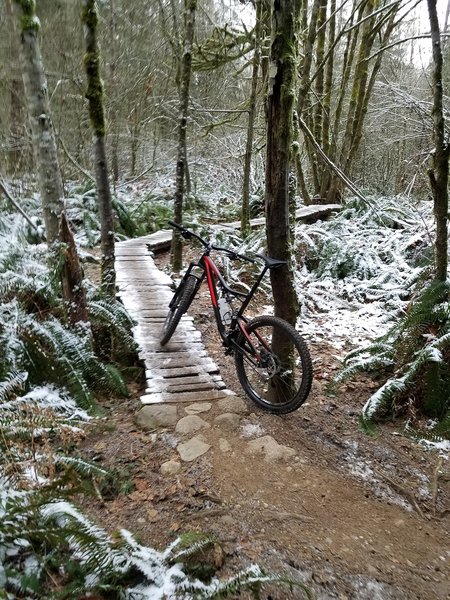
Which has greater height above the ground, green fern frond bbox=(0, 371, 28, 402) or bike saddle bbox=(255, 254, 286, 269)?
bike saddle bbox=(255, 254, 286, 269)

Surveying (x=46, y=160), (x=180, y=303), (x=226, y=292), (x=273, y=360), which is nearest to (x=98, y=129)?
(x=46, y=160)

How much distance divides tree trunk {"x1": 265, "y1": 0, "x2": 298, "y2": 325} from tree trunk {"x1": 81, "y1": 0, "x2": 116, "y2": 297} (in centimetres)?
217

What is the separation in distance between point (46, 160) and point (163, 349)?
2165 mm

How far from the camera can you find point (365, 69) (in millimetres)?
10195

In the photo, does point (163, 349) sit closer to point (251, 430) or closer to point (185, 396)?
point (185, 396)

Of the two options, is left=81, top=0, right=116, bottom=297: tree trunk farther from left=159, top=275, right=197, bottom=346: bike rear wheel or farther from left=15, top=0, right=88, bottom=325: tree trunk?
left=159, top=275, right=197, bottom=346: bike rear wheel

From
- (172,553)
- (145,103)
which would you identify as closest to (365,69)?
(145,103)

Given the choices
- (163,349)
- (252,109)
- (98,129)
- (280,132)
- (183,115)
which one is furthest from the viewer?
(252,109)

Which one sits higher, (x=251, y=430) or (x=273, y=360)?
(x=273, y=360)

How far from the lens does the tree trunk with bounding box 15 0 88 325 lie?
349cm

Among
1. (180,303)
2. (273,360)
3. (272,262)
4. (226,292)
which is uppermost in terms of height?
(272,262)

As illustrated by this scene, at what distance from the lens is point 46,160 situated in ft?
12.3

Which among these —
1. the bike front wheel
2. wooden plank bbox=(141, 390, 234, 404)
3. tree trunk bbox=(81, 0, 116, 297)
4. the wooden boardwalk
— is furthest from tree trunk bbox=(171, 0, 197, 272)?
the bike front wheel

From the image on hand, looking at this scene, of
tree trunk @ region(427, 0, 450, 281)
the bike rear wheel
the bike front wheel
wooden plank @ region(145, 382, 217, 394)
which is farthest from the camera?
the bike rear wheel
